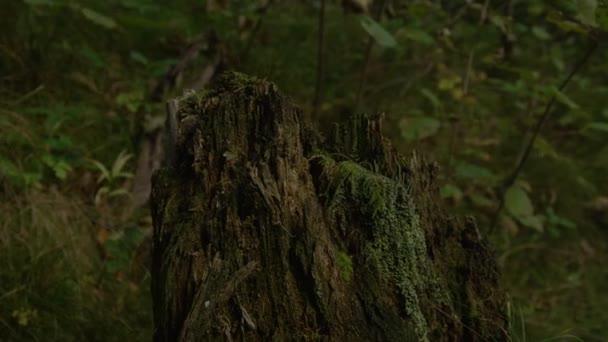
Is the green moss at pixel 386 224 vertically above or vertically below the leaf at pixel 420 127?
above

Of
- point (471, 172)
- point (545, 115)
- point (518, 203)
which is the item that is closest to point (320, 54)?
point (471, 172)

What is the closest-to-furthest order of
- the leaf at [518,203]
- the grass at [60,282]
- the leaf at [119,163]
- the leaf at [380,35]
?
the grass at [60,282] < the leaf at [380,35] < the leaf at [518,203] < the leaf at [119,163]

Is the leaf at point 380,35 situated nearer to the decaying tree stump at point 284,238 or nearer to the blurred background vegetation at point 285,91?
the blurred background vegetation at point 285,91

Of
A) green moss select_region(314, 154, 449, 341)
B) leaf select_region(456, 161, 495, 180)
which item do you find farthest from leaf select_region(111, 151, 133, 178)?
leaf select_region(456, 161, 495, 180)

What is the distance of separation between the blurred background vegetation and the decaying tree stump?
215 millimetres

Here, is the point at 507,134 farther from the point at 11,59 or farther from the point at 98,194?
the point at 11,59

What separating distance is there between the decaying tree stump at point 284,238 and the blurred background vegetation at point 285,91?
0.21 metres

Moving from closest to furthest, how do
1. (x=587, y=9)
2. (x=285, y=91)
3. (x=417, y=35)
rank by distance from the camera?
1. (x=587, y=9)
2. (x=417, y=35)
3. (x=285, y=91)

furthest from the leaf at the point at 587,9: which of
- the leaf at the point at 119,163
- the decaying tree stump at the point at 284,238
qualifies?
the leaf at the point at 119,163

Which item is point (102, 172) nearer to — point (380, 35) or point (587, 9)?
point (380, 35)

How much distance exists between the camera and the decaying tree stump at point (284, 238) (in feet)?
5.27

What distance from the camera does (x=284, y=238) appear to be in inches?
64.7

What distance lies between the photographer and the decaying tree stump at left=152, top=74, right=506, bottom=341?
1.61 metres

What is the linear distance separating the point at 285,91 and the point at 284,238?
2.71 m
